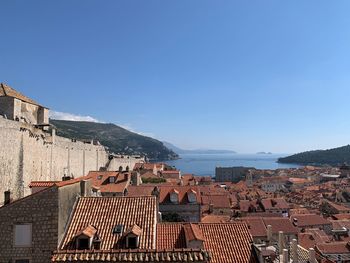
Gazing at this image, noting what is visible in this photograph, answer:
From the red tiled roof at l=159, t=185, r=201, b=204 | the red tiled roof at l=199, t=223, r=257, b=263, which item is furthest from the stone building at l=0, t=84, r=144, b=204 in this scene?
the red tiled roof at l=199, t=223, r=257, b=263

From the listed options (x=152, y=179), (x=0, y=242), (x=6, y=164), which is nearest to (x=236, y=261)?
(x=0, y=242)

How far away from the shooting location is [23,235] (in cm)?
1116

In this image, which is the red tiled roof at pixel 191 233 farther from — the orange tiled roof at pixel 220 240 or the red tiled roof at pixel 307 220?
the red tiled roof at pixel 307 220

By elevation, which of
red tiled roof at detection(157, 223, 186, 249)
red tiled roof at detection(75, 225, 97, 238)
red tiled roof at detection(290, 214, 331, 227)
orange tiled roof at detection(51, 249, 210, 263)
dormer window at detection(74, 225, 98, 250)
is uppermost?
red tiled roof at detection(75, 225, 97, 238)

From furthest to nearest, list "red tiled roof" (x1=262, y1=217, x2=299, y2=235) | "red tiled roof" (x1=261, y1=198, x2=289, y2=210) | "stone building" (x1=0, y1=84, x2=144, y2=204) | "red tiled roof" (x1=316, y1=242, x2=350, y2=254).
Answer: "red tiled roof" (x1=261, y1=198, x2=289, y2=210) → "red tiled roof" (x1=262, y1=217, x2=299, y2=235) → "red tiled roof" (x1=316, y1=242, x2=350, y2=254) → "stone building" (x1=0, y1=84, x2=144, y2=204)

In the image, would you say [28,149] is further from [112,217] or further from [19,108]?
[112,217]

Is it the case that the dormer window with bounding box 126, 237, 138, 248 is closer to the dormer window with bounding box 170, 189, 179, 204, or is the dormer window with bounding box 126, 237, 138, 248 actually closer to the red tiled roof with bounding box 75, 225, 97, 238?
the red tiled roof with bounding box 75, 225, 97, 238

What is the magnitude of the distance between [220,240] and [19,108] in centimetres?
2557

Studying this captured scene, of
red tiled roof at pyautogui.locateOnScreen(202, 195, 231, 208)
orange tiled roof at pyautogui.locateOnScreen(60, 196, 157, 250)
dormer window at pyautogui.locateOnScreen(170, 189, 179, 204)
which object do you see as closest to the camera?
orange tiled roof at pyautogui.locateOnScreen(60, 196, 157, 250)

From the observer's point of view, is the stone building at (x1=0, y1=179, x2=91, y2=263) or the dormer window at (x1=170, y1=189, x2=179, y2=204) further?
the dormer window at (x1=170, y1=189, x2=179, y2=204)

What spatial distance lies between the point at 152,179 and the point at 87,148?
10.1m

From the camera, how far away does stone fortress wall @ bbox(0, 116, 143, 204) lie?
2645 centimetres

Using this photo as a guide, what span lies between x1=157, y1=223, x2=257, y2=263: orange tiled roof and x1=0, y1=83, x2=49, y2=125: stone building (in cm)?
2268

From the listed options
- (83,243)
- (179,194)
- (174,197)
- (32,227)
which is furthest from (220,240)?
(179,194)
